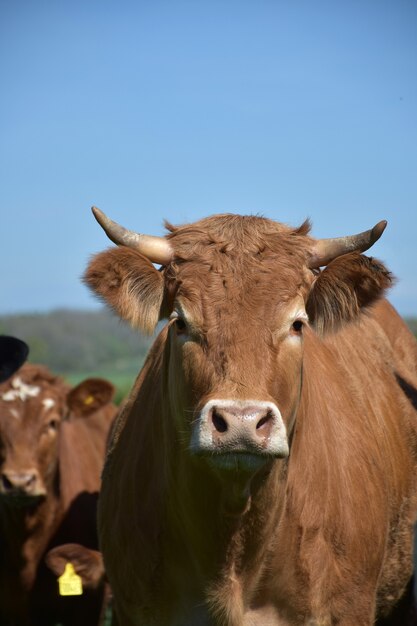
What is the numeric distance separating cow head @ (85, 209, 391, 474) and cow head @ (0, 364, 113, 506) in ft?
11.9

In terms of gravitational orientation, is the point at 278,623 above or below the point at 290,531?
below

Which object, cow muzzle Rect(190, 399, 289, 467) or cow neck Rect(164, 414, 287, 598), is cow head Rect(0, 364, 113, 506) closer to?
cow neck Rect(164, 414, 287, 598)

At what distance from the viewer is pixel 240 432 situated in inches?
140

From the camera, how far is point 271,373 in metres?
3.88

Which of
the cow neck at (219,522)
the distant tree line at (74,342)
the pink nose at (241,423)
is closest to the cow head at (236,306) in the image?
the pink nose at (241,423)

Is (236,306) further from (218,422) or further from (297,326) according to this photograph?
(218,422)

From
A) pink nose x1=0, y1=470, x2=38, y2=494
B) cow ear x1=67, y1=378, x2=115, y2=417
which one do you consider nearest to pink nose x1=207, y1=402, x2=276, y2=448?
pink nose x1=0, y1=470, x2=38, y2=494

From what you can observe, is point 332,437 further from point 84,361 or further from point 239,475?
point 84,361

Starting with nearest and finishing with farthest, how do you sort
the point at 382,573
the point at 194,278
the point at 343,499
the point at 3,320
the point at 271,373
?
the point at 271,373
the point at 194,278
the point at 343,499
the point at 382,573
the point at 3,320

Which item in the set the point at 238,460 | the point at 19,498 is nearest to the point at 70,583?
the point at 19,498

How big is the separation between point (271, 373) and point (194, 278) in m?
0.57

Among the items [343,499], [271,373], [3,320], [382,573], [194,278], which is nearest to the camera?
[271,373]

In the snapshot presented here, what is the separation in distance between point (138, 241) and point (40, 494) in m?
3.90

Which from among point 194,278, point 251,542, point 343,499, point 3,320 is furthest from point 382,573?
point 3,320
